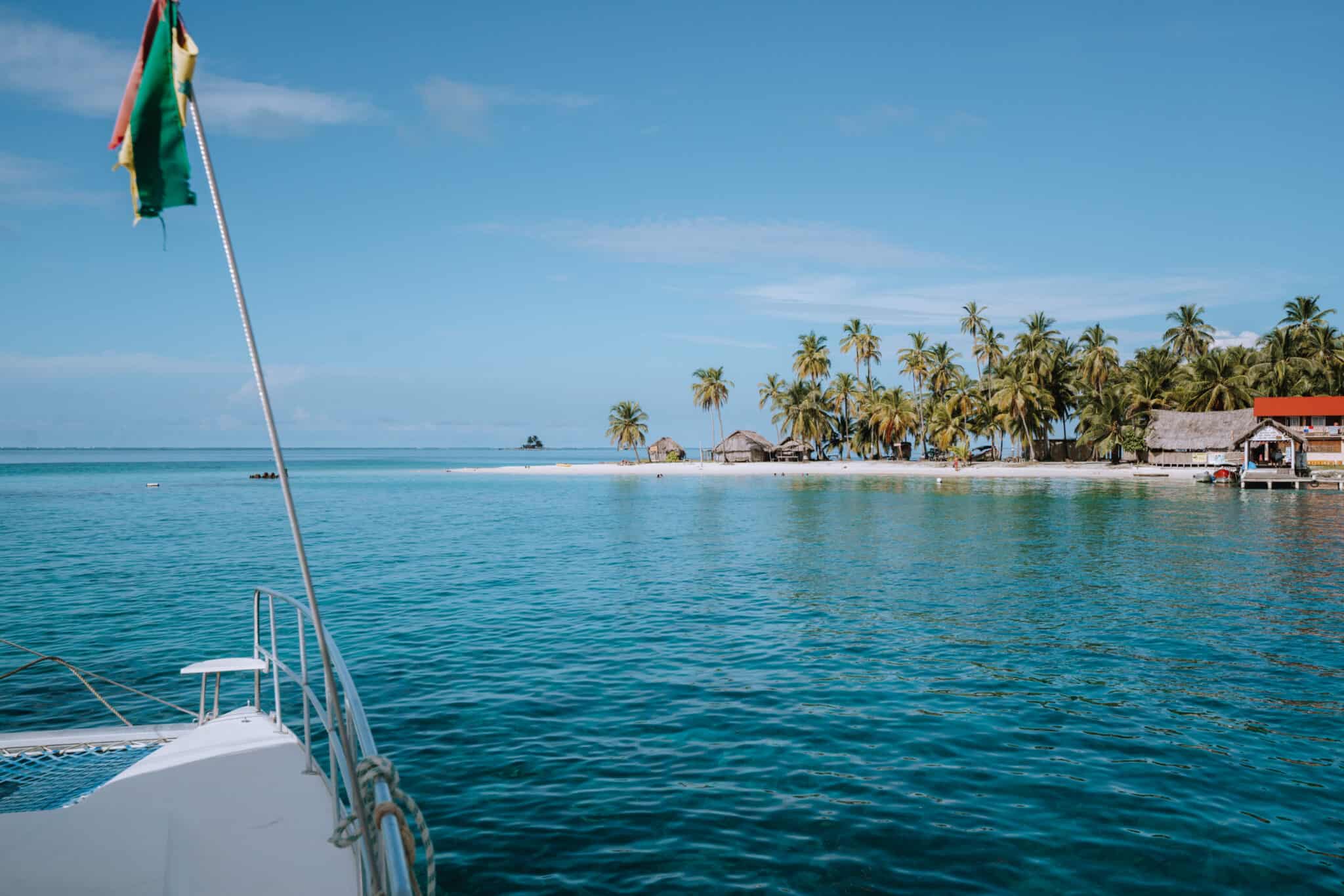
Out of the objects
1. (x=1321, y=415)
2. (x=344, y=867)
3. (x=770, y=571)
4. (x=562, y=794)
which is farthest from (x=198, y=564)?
(x=1321, y=415)

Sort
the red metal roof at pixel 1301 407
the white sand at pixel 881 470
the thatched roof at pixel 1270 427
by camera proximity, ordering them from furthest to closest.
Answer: the white sand at pixel 881 470
the red metal roof at pixel 1301 407
the thatched roof at pixel 1270 427

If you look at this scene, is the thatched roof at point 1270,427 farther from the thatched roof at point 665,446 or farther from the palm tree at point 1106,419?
the thatched roof at point 665,446

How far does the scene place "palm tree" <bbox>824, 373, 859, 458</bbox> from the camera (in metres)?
107

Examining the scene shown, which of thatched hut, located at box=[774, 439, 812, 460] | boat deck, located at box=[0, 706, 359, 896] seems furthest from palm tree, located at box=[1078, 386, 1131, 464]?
boat deck, located at box=[0, 706, 359, 896]

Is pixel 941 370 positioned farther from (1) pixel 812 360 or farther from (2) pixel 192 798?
(2) pixel 192 798

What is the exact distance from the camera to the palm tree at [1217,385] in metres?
80.2

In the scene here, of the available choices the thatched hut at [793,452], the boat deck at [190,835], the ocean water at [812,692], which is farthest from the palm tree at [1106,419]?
the boat deck at [190,835]

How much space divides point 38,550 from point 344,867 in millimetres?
36050

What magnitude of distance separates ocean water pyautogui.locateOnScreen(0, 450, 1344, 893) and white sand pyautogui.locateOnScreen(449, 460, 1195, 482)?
42327 millimetres

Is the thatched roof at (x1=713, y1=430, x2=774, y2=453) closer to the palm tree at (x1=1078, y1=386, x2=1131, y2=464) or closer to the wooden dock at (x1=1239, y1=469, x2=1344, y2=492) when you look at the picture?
the palm tree at (x1=1078, y1=386, x2=1131, y2=464)

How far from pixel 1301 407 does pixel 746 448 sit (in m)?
60.3

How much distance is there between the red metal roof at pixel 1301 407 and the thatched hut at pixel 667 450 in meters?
70.9

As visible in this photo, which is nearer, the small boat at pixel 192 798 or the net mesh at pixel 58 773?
the small boat at pixel 192 798

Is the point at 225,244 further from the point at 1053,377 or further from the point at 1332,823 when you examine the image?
the point at 1053,377
